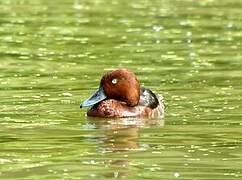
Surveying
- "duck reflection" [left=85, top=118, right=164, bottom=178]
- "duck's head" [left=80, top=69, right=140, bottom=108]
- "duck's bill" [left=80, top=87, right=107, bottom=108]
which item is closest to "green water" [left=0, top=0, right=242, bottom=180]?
"duck reflection" [left=85, top=118, right=164, bottom=178]

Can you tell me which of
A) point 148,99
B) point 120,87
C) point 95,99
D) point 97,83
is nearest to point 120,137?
point 95,99

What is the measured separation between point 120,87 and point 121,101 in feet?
0.73

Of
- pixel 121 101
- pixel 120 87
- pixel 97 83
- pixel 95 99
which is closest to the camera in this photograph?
pixel 95 99

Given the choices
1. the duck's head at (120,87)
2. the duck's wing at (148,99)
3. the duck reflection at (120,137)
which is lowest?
the duck reflection at (120,137)

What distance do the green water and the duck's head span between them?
413 mm

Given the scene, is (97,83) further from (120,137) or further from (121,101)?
(120,137)

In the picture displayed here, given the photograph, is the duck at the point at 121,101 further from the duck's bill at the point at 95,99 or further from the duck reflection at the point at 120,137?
the duck reflection at the point at 120,137

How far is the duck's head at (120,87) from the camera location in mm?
15422

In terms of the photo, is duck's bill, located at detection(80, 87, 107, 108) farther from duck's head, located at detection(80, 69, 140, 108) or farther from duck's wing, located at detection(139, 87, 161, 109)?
duck's wing, located at detection(139, 87, 161, 109)

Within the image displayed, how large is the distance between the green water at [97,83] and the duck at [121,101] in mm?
199

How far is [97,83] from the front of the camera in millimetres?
18234

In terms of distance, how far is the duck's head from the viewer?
1542 centimetres

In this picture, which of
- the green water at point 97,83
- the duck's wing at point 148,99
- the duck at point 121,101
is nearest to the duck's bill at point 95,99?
the duck at point 121,101

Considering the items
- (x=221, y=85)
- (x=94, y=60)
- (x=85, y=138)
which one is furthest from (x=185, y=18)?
(x=85, y=138)
